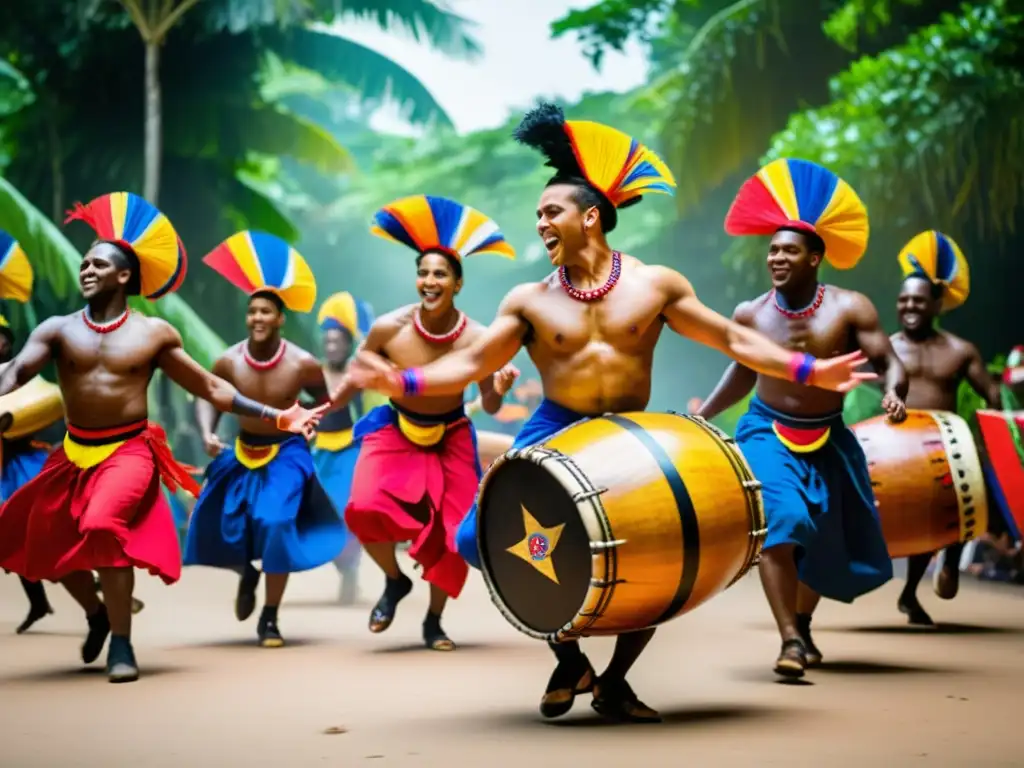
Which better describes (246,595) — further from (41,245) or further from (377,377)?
(41,245)

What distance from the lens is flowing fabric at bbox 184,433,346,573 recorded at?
7.50 metres

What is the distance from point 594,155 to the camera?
204 inches

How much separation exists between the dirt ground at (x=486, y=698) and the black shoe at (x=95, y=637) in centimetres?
7

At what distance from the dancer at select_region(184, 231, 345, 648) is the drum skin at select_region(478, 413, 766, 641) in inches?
116

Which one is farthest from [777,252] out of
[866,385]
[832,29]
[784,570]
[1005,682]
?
[832,29]

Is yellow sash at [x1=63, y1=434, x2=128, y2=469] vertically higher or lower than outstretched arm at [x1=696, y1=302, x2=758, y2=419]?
lower

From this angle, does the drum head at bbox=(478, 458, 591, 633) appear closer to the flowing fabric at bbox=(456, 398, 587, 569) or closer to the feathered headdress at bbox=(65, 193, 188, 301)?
the flowing fabric at bbox=(456, 398, 587, 569)

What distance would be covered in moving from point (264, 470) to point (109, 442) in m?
1.69

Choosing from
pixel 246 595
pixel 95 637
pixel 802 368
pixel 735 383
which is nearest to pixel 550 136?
pixel 802 368

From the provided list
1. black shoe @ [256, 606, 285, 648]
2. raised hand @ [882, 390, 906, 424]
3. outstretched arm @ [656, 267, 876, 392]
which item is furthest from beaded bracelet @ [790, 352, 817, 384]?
black shoe @ [256, 606, 285, 648]

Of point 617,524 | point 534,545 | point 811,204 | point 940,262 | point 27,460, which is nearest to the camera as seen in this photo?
point 617,524

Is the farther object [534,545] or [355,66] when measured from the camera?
[355,66]

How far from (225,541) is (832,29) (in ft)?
39.0

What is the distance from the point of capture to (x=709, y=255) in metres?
23.3
